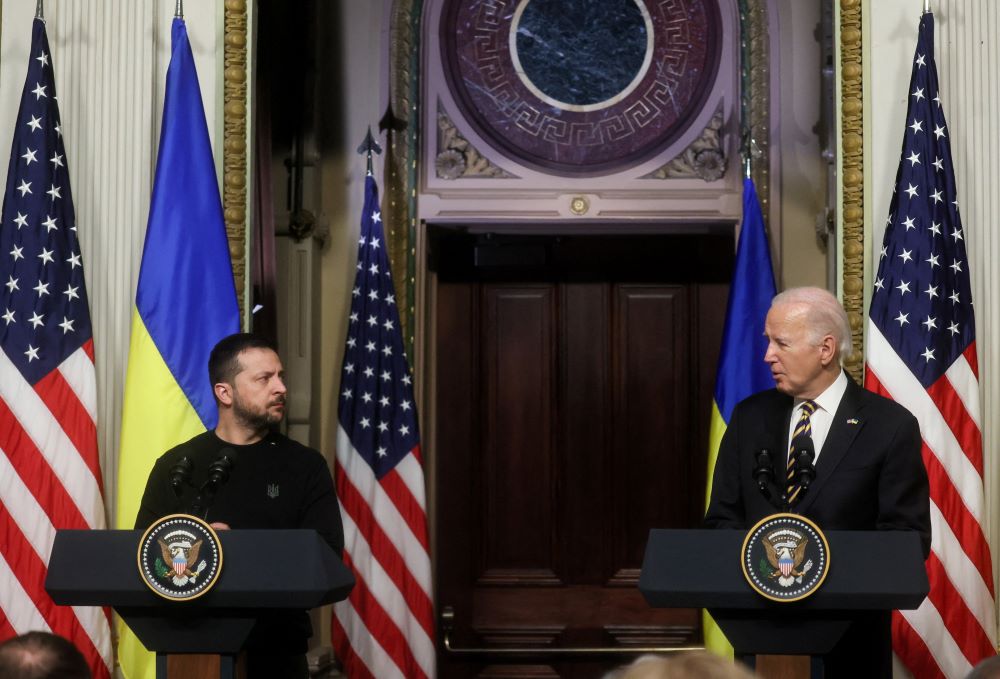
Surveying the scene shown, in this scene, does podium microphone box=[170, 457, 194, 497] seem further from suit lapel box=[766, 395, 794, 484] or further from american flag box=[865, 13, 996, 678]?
american flag box=[865, 13, 996, 678]

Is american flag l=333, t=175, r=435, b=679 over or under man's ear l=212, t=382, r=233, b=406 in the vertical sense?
under

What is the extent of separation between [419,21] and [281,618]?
377 centimetres

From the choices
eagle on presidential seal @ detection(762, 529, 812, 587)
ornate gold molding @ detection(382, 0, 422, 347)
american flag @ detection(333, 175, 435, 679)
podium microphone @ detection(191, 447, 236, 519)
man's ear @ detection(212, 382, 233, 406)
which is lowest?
american flag @ detection(333, 175, 435, 679)

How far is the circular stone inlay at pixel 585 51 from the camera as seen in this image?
6727 mm

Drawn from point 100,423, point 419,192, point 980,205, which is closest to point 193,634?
point 100,423

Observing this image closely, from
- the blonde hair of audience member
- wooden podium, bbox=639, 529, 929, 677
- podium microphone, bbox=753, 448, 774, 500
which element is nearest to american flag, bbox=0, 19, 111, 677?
wooden podium, bbox=639, 529, 929, 677

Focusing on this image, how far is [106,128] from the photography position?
5.07m

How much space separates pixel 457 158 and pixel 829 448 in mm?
3392

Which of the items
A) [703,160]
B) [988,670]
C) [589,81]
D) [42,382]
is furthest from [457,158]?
[988,670]

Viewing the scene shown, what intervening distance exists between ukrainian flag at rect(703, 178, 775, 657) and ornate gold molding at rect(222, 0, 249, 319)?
201 centimetres

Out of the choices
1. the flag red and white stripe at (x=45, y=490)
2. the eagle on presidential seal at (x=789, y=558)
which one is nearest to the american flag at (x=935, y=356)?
the eagle on presidential seal at (x=789, y=558)

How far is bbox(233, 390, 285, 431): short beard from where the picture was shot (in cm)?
394

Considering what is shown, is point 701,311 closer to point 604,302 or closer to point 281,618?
point 604,302

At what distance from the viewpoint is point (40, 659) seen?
1999 mm
